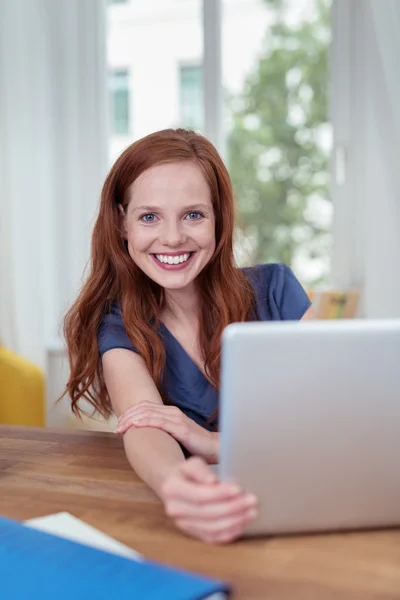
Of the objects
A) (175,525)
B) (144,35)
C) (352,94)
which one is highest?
(144,35)

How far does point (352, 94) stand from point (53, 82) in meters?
1.54

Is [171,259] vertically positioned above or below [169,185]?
below

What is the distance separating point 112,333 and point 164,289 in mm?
206

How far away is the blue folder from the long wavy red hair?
2.65 feet

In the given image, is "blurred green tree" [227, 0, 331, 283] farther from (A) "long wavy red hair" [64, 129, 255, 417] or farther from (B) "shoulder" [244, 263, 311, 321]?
(A) "long wavy red hair" [64, 129, 255, 417]

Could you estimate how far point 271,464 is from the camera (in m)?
0.88

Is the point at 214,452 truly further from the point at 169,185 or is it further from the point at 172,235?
the point at 169,185

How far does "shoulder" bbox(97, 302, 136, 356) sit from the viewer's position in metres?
1.62

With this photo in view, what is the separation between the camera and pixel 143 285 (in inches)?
69.1

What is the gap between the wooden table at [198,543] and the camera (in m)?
0.81

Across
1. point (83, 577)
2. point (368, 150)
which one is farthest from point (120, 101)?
point (83, 577)

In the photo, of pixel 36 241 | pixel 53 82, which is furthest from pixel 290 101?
pixel 36 241

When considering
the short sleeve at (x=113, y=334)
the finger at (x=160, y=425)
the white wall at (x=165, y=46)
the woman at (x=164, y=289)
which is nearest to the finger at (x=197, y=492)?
the finger at (x=160, y=425)

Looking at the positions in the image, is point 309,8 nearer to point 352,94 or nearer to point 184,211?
point 352,94
